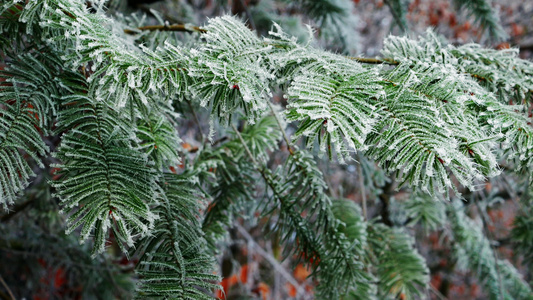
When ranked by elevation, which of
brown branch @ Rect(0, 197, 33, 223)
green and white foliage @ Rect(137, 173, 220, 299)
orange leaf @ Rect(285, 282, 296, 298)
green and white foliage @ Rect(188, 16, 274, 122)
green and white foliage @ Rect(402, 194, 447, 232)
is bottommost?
green and white foliage @ Rect(137, 173, 220, 299)

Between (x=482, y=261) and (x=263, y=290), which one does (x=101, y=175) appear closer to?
(x=482, y=261)

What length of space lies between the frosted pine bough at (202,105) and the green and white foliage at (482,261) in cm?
102

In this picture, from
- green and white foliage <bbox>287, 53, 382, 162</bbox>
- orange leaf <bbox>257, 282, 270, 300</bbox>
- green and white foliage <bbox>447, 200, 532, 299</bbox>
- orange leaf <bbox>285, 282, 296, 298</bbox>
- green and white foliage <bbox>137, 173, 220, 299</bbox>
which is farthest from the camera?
orange leaf <bbox>285, 282, 296, 298</bbox>

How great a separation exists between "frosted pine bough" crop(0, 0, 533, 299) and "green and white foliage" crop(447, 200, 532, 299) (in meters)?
1.02

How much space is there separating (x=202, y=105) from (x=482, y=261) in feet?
4.67

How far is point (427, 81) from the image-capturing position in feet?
1.58

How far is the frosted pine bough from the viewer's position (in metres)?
0.43

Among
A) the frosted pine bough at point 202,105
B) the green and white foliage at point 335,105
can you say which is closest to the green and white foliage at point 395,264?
the frosted pine bough at point 202,105

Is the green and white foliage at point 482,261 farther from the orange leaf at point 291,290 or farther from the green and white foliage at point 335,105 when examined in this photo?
the orange leaf at point 291,290

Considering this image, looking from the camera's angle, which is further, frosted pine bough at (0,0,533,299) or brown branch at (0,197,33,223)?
brown branch at (0,197,33,223)

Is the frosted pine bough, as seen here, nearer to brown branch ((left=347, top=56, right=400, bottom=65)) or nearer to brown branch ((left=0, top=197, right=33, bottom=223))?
brown branch ((left=347, top=56, right=400, bottom=65))

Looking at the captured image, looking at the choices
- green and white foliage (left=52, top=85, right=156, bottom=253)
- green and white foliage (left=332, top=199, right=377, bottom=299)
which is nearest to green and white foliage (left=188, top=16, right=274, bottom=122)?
green and white foliage (left=52, top=85, right=156, bottom=253)

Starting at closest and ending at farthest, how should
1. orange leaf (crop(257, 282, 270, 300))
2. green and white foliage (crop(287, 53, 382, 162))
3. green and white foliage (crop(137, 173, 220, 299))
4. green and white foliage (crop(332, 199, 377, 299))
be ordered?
green and white foliage (crop(287, 53, 382, 162)) → green and white foliage (crop(137, 173, 220, 299)) → green and white foliage (crop(332, 199, 377, 299)) → orange leaf (crop(257, 282, 270, 300))

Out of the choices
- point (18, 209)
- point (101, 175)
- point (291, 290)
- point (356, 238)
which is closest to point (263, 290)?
point (291, 290)
